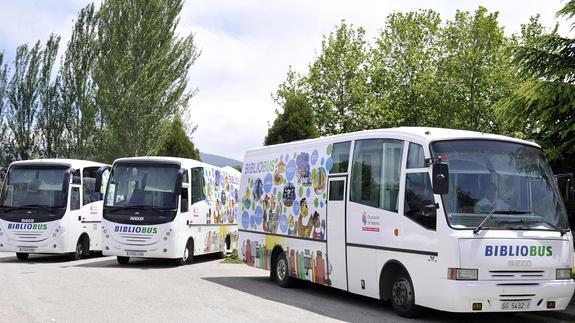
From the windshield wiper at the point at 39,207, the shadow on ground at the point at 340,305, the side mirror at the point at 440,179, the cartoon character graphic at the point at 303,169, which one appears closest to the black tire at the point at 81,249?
the windshield wiper at the point at 39,207

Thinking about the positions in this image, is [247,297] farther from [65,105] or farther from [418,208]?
[65,105]

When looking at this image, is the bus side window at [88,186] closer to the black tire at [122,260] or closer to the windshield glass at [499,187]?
the black tire at [122,260]

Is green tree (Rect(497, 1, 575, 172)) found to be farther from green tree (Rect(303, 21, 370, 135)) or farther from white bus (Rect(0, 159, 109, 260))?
green tree (Rect(303, 21, 370, 135))

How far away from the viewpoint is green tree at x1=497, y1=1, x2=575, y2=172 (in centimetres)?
1295

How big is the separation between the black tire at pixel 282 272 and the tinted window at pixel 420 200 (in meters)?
4.90

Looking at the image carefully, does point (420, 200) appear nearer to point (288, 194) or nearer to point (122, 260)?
point (288, 194)

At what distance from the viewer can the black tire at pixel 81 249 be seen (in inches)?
923

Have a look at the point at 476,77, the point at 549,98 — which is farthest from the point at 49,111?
the point at 549,98

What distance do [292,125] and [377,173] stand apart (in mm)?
24644

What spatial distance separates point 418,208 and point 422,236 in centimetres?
45

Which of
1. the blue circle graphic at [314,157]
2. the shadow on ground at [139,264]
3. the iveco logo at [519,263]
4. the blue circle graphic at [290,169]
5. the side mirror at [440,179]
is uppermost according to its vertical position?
the blue circle graphic at [314,157]

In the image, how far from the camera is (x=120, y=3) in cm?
4603

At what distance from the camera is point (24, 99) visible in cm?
5466

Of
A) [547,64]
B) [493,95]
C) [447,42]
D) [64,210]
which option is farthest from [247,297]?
[447,42]
